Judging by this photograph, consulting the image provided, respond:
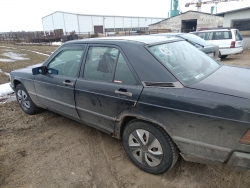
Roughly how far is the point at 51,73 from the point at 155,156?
229 cm

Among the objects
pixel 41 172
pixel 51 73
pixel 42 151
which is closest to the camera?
pixel 41 172

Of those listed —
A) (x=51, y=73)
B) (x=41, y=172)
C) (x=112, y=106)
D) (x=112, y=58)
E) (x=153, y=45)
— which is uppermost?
(x=153, y=45)

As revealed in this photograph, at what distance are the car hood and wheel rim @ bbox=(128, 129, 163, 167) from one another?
2.55ft

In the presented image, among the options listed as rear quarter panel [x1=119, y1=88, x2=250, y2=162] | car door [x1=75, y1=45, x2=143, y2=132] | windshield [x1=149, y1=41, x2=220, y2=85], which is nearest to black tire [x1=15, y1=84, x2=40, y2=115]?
car door [x1=75, y1=45, x2=143, y2=132]

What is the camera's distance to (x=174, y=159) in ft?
7.25

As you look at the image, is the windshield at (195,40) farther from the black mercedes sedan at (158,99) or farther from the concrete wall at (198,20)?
the concrete wall at (198,20)

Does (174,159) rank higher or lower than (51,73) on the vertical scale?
lower

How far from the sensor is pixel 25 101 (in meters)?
4.31

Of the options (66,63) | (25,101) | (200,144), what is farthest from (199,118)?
(25,101)

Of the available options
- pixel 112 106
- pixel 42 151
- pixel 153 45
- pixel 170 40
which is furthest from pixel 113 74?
pixel 42 151

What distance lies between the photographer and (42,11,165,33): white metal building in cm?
4684

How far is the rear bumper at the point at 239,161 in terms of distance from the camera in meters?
1.78

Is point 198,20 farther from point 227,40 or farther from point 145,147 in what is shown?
point 145,147

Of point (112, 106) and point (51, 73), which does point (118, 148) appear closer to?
point (112, 106)
